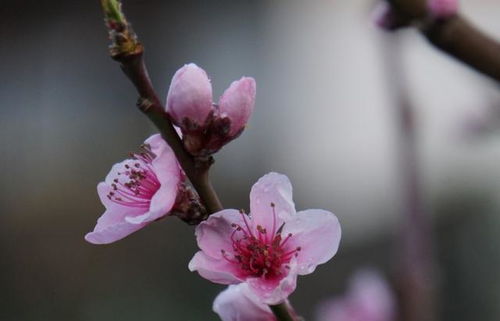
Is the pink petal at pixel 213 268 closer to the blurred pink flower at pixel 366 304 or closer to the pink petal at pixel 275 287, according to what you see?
the pink petal at pixel 275 287

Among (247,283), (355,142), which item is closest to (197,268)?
(247,283)

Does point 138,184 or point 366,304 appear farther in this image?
point 366,304

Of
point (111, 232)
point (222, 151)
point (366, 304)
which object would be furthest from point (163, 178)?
point (222, 151)

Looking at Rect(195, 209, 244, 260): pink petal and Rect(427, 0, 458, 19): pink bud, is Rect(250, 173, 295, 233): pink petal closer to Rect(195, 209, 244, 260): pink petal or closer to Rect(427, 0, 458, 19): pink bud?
Rect(195, 209, 244, 260): pink petal

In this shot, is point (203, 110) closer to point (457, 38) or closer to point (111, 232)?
point (111, 232)

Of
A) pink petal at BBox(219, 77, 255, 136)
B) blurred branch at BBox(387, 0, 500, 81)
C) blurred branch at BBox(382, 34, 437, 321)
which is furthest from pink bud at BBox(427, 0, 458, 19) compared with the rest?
pink petal at BBox(219, 77, 255, 136)
